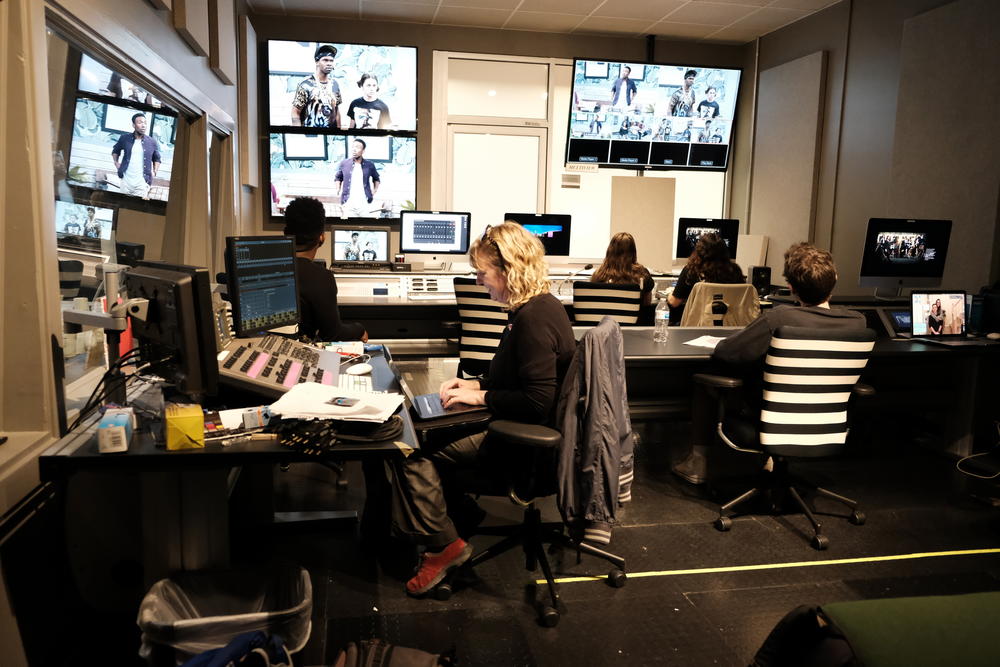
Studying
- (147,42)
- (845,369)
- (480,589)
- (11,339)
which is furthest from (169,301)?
(845,369)

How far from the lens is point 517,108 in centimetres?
671

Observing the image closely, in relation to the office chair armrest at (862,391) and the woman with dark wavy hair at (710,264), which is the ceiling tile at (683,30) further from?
the office chair armrest at (862,391)

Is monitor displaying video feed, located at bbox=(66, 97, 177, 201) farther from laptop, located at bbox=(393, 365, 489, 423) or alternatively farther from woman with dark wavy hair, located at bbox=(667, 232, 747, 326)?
woman with dark wavy hair, located at bbox=(667, 232, 747, 326)

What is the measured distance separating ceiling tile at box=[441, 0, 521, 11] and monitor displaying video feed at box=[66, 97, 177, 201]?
290cm

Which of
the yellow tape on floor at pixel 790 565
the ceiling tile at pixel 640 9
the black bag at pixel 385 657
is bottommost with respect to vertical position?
the yellow tape on floor at pixel 790 565

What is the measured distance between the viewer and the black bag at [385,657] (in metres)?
1.75

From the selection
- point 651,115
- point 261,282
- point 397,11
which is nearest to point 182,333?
point 261,282

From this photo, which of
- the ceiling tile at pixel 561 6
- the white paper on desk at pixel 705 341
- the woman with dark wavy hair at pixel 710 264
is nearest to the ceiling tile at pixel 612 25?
the ceiling tile at pixel 561 6

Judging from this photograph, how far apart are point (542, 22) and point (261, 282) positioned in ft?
15.8

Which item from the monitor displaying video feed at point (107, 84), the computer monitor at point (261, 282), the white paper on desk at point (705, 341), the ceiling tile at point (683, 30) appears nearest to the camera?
the computer monitor at point (261, 282)

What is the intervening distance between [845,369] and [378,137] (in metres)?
4.69

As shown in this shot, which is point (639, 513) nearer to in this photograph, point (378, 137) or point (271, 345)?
point (271, 345)

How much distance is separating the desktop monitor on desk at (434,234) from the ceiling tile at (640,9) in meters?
2.16

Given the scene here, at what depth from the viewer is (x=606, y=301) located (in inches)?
173
